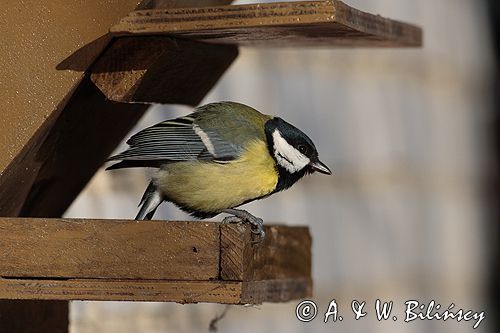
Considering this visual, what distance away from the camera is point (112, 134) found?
2342 mm

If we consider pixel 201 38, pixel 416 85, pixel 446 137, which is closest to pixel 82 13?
pixel 201 38

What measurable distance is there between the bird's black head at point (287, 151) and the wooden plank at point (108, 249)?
1.77ft

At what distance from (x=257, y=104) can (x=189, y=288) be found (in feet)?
6.35

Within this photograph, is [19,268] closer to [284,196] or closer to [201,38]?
[201,38]

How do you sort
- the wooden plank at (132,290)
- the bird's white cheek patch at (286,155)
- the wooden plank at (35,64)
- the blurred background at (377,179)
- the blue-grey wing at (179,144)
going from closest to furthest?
the wooden plank at (132,290) < the wooden plank at (35,64) < the blue-grey wing at (179,144) < the bird's white cheek patch at (286,155) < the blurred background at (377,179)

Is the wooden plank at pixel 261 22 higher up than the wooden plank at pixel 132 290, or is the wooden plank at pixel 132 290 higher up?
the wooden plank at pixel 261 22

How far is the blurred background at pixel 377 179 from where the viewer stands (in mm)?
3197

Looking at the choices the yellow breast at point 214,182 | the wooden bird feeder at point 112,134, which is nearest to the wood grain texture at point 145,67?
the wooden bird feeder at point 112,134

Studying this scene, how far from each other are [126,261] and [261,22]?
0.45 metres

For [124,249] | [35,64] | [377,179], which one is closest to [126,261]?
[124,249]

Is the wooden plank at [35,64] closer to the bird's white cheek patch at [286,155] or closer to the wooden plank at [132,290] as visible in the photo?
the wooden plank at [132,290]

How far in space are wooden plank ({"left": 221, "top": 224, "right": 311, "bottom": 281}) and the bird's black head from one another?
0.11 metres

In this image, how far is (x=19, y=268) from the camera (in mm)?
1830

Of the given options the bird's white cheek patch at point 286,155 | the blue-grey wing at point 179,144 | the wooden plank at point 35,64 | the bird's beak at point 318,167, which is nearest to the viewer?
the wooden plank at point 35,64
